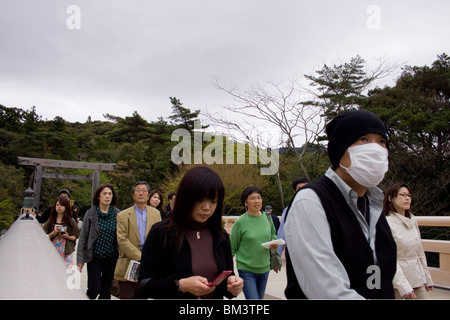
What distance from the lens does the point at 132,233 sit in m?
4.41

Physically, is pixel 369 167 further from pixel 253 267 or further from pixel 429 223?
pixel 429 223

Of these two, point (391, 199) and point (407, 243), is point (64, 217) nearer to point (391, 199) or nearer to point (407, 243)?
point (391, 199)

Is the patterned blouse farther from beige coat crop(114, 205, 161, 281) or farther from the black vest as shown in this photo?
the black vest

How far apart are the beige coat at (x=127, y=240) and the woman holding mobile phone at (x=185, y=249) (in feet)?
7.44

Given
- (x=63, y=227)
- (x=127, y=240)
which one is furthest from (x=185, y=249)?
(x=63, y=227)

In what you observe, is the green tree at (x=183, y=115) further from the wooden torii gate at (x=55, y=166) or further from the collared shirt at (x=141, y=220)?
the collared shirt at (x=141, y=220)

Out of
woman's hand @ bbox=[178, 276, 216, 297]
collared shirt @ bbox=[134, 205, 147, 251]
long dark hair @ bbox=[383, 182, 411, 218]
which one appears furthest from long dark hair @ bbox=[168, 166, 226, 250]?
collared shirt @ bbox=[134, 205, 147, 251]

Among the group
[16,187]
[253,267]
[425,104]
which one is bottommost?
[253,267]

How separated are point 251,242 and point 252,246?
0.05 m

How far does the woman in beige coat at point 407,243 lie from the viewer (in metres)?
3.20

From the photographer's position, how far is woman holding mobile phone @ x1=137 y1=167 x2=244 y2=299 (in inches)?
78.8
